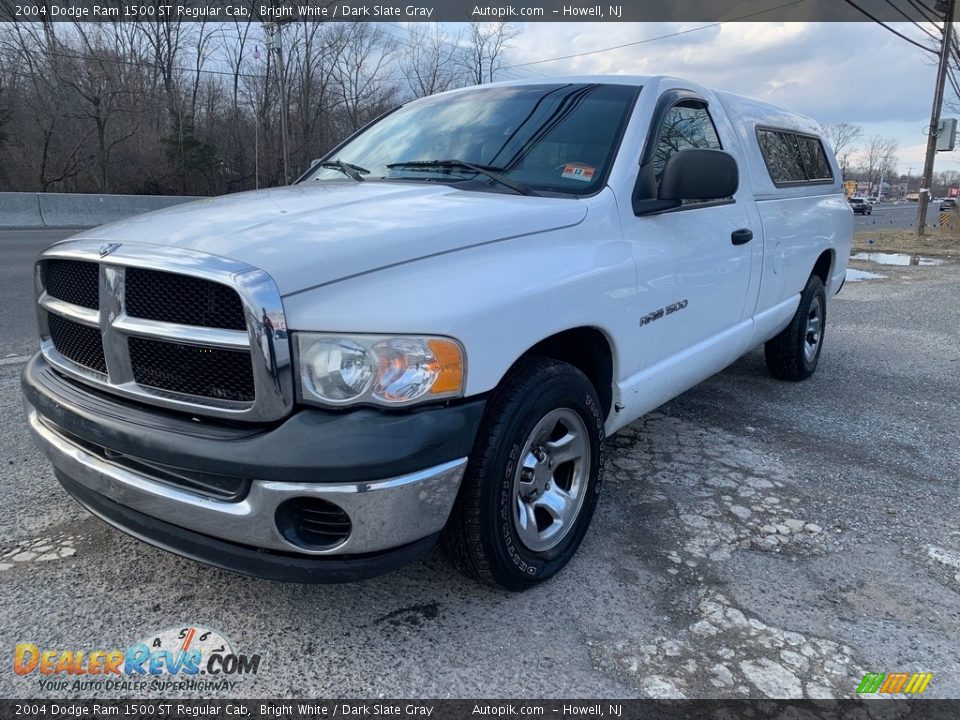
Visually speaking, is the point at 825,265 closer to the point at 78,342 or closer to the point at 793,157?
the point at 793,157

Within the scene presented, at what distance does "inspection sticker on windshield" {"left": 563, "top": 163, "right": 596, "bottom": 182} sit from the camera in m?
2.97

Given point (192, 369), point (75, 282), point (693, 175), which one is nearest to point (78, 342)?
point (75, 282)

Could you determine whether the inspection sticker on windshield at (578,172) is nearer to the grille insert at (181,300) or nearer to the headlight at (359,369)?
the headlight at (359,369)

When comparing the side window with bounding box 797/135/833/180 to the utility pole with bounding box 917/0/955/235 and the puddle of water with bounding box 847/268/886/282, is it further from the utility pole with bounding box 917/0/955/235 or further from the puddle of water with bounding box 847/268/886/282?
the utility pole with bounding box 917/0/955/235

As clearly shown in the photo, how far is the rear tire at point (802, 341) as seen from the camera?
5109 mm

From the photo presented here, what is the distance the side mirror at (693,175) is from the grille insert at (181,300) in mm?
1914

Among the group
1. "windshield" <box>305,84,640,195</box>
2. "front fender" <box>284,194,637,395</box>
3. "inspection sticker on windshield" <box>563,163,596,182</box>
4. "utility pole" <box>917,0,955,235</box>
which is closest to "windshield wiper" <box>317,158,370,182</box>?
"windshield" <box>305,84,640,195</box>

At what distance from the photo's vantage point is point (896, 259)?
15539 millimetres

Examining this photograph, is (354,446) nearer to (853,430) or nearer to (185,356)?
(185,356)

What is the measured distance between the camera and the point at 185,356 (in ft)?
6.86

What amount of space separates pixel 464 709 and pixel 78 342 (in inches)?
70.0

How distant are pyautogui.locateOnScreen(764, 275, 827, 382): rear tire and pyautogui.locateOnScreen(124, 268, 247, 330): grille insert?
4227 millimetres

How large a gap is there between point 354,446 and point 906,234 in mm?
25296

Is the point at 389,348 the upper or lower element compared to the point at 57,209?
lower
